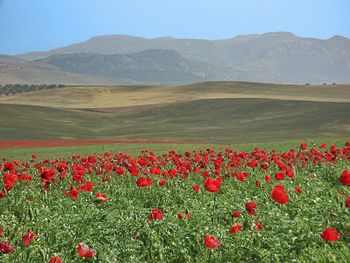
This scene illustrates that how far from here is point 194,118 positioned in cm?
7331

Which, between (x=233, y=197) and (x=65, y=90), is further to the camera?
(x=65, y=90)

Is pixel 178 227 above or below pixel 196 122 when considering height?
above

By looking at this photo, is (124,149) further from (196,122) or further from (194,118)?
(194,118)

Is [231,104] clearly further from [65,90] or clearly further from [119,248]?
[119,248]

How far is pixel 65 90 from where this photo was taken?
123m

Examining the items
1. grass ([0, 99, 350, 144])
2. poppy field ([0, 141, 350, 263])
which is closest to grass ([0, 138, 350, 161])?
grass ([0, 99, 350, 144])

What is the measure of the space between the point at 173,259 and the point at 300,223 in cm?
168

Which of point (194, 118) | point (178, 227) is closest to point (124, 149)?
point (178, 227)

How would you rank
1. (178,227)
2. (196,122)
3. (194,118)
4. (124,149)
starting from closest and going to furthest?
(178,227)
(124,149)
(196,122)
(194,118)

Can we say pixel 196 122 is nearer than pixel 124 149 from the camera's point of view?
No

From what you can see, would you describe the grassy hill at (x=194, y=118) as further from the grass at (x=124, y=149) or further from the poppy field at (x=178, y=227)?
the poppy field at (x=178, y=227)

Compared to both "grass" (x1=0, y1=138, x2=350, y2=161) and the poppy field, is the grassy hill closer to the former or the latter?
"grass" (x1=0, y1=138, x2=350, y2=161)

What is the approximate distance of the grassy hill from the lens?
53.5 meters

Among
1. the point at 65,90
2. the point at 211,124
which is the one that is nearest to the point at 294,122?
the point at 211,124
